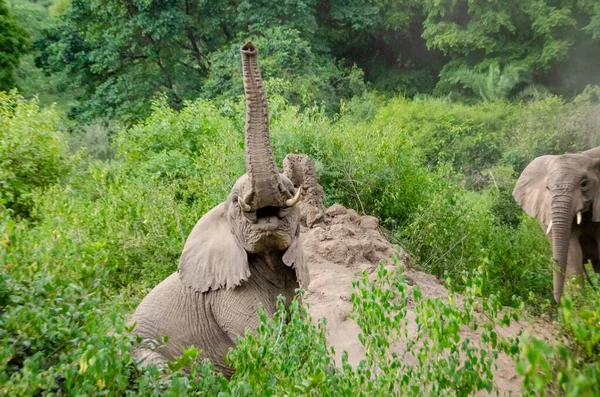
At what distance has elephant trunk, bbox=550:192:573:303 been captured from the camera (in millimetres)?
8000

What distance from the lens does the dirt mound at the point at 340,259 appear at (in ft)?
24.1

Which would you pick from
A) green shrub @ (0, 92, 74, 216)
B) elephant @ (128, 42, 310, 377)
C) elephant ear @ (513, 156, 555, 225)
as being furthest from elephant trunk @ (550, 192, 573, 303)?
green shrub @ (0, 92, 74, 216)

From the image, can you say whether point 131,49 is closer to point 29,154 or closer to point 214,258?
point 29,154

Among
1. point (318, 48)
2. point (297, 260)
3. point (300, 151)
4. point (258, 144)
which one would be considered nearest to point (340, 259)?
point (300, 151)

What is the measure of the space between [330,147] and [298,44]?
1061 cm

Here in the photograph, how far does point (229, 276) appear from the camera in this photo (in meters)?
4.93

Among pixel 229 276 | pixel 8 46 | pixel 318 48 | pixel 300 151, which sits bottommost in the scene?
pixel 318 48

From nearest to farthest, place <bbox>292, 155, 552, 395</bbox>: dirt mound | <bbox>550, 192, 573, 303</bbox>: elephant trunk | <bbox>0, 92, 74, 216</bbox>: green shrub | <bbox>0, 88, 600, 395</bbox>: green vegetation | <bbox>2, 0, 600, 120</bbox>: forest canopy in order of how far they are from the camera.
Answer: <bbox>0, 88, 600, 395</bbox>: green vegetation, <bbox>292, 155, 552, 395</bbox>: dirt mound, <bbox>550, 192, 573, 303</bbox>: elephant trunk, <bbox>0, 92, 74, 216</bbox>: green shrub, <bbox>2, 0, 600, 120</bbox>: forest canopy

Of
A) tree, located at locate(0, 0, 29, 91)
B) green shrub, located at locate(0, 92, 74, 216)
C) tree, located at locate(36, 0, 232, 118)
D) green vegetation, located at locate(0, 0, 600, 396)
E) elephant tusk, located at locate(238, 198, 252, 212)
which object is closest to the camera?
green vegetation, located at locate(0, 0, 600, 396)

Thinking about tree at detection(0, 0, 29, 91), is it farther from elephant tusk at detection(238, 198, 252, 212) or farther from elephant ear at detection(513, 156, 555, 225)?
elephant tusk at detection(238, 198, 252, 212)

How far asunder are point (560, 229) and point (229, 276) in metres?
4.65

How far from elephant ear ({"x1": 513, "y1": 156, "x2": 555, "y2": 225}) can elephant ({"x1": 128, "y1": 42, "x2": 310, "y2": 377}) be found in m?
4.73

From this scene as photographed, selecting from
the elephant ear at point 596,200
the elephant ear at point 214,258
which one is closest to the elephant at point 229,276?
the elephant ear at point 214,258

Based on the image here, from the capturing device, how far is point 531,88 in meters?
25.3
